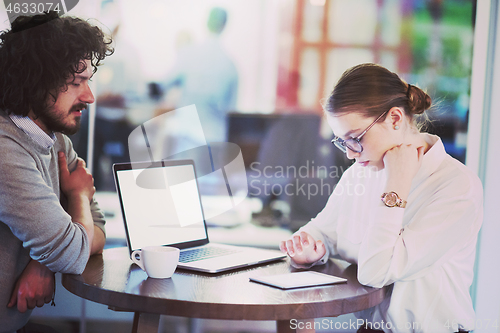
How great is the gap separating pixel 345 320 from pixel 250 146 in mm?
1129

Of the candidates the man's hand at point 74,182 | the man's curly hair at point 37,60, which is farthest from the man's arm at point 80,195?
the man's curly hair at point 37,60

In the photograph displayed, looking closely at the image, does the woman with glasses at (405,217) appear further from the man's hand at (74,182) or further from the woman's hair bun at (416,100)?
the man's hand at (74,182)

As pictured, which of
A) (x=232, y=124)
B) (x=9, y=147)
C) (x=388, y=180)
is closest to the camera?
(x=9, y=147)

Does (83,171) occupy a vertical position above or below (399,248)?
above

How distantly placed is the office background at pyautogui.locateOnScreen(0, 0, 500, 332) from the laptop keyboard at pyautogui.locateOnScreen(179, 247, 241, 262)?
1.02 metres

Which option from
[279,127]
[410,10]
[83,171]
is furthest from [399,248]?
[410,10]

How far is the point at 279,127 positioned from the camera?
248 cm

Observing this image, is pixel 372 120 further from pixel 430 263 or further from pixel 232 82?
pixel 232 82

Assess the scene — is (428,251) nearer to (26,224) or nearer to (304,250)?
(304,250)

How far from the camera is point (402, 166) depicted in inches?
50.3

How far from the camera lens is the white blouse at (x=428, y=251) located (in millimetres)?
1188

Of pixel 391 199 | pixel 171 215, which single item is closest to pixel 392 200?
pixel 391 199

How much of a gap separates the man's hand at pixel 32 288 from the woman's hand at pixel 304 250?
28.4 inches

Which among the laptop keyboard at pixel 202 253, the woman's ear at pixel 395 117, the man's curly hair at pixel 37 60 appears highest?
the man's curly hair at pixel 37 60
